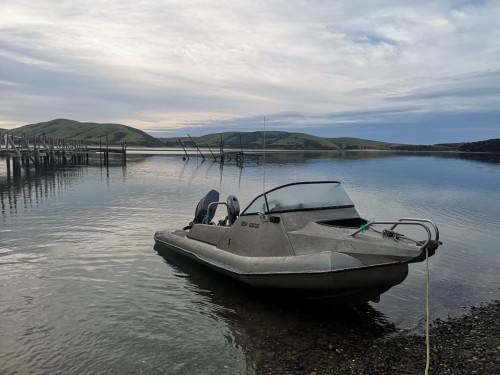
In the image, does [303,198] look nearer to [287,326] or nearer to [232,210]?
[287,326]

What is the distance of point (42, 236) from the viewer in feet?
57.2

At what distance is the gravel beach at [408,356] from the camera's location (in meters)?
7.18

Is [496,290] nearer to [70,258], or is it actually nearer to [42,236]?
[70,258]

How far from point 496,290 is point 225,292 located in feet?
26.7

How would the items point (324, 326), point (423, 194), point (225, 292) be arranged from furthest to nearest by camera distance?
1. point (423, 194)
2. point (225, 292)
3. point (324, 326)

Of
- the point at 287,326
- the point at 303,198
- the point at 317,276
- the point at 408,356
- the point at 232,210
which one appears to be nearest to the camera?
the point at 408,356

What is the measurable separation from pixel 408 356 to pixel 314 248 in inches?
114

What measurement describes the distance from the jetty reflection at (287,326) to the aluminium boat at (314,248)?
540 millimetres

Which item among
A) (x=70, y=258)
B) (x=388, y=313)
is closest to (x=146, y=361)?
(x=388, y=313)

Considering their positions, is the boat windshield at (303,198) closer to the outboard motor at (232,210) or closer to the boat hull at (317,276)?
the boat hull at (317,276)

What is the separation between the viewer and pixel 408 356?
7723mm

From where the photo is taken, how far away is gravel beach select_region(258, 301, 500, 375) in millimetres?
7176

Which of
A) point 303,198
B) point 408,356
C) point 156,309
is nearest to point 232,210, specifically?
point 303,198

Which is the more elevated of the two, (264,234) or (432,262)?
(264,234)
